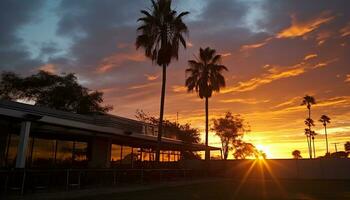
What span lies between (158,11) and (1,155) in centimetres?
1371

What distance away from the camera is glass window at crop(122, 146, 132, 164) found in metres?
28.2

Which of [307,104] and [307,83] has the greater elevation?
[307,104]

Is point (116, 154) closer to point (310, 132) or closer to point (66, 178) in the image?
point (66, 178)

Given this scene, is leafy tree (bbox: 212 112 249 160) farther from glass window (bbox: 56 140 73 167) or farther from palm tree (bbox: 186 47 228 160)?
glass window (bbox: 56 140 73 167)

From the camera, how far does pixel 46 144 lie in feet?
68.1

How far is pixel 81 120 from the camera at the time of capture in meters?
21.4

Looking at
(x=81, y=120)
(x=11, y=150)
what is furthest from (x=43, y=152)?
(x=81, y=120)

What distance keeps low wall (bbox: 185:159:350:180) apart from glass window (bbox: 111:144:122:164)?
1046cm

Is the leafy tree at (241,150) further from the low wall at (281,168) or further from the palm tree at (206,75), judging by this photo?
the palm tree at (206,75)

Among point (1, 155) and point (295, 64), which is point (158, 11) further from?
point (1, 155)

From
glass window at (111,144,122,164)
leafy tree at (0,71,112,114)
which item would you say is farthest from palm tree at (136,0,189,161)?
leafy tree at (0,71,112,114)

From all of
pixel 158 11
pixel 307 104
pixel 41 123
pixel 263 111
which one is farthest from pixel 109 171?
pixel 307 104

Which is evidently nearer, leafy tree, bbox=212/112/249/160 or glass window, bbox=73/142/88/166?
glass window, bbox=73/142/88/166

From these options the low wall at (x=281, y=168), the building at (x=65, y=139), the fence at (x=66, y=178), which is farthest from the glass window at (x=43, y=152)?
the low wall at (x=281, y=168)
